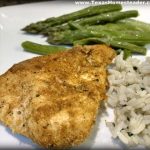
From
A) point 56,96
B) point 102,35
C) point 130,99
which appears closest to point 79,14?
point 102,35

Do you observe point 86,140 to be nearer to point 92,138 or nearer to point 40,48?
point 92,138

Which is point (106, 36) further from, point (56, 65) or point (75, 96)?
point (75, 96)

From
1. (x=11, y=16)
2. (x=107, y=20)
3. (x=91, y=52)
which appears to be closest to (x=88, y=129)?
(x=91, y=52)

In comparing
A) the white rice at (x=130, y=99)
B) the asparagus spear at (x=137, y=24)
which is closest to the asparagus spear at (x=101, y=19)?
the asparagus spear at (x=137, y=24)

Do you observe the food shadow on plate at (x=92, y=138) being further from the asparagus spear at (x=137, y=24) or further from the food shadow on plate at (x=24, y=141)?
→ the asparagus spear at (x=137, y=24)

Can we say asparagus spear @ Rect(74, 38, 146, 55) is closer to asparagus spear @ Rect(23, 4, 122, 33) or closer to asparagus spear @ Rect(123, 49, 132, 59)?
asparagus spear @ Rect(123, 49, 132, 59)

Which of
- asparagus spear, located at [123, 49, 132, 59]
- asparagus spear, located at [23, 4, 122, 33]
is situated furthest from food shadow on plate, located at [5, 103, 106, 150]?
asparagus spear, located at [23, 4, 122, 33]
